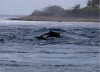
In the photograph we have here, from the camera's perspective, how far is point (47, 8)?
149 metres

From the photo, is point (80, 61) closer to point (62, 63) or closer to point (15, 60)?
point (62, 63)

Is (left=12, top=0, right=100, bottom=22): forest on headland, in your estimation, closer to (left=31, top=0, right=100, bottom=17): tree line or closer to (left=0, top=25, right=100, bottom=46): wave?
(left=31, top=0, right=100, bottom=17): tree line

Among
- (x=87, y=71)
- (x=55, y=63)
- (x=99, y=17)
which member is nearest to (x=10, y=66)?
(x=55, y=63)

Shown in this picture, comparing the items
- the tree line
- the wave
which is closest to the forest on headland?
the tree line

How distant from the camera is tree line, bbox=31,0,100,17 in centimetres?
13450

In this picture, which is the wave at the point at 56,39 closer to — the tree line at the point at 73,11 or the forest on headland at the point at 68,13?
the forest on headland at the point at 68,13

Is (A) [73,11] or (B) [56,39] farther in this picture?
(A) [73,11]

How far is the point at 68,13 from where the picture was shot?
137875mm

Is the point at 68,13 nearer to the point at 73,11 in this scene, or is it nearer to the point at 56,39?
the point at 73,11

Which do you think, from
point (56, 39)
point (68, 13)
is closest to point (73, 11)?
point (68, 13)

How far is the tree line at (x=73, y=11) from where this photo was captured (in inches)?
5295

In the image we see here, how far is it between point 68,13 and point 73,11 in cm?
158

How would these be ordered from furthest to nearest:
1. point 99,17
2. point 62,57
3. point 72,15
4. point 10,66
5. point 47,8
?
point 47,8 → point 72,15 → point 99,17 → point 62,57 → point 10,66

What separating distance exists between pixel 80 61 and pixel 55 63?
1.54 m
